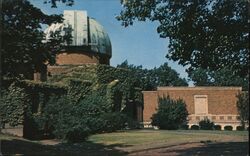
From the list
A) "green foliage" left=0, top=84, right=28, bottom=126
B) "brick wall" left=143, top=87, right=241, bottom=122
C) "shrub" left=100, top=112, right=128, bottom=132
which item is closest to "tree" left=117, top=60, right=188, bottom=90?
"brick wall" left=143, top=87, right=241, bottom=122

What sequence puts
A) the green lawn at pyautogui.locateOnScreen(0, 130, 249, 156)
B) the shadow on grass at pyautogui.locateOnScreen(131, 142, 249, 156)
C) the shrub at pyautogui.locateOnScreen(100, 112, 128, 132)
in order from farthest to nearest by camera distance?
the shrub at pyautogui.locateOnScreen(100, 112, 128, 132)
the shadow on grass at pyautogui.locateOnScreen(131, 142, 249, 156)
the green lawn at pyautogui.locateOnScreen(0, 130, 249, 156)

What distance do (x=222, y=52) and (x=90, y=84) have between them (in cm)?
2699

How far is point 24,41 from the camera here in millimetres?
14656

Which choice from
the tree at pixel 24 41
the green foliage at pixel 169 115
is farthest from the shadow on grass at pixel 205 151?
the green foliage at pixel 169 115

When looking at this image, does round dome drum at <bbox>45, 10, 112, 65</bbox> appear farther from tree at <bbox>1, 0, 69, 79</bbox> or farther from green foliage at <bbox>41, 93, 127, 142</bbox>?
tree at <bbox>1, 0, 69, 79</bbox>

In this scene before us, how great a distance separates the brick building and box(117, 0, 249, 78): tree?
44.3m

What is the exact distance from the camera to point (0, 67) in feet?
46.2

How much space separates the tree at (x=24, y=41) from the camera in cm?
1395

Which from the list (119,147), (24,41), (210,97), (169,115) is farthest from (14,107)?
(210,97)

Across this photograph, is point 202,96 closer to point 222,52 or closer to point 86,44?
point 86,44

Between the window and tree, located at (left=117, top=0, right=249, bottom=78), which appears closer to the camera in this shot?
tree, located at (left=117, top=0, right=249, bottom=78)

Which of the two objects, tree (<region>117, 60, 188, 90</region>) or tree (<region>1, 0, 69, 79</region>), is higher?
tree (<region>117, 60, 188, 90</region>)

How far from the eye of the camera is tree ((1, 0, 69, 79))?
14.0 metres

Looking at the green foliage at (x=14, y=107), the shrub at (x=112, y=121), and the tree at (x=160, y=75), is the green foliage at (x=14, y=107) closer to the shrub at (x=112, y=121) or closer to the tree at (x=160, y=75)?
the shrub at (x=112, y=121)
